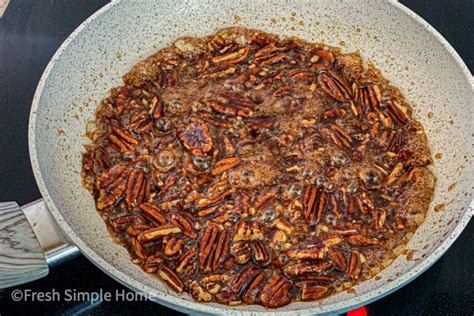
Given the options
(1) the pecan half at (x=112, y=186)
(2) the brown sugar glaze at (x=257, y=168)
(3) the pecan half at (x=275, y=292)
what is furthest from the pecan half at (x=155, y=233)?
(3) the pecan half at (x=275, y=292)

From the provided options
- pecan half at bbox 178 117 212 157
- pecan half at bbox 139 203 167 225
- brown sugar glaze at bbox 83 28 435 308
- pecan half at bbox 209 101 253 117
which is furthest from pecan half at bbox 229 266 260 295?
pecan half at bbox 209 101 253 117

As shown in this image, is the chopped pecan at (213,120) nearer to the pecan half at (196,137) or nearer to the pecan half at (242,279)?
the pecan half at (196,137)

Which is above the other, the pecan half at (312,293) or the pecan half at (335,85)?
the pecan half at (335,85)

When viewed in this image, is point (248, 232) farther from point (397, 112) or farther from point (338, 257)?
point (397, 112)

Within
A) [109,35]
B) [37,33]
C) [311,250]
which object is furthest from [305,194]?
[37,33]

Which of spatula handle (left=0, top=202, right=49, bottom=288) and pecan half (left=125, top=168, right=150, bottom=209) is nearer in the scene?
spatula handle (left=0, top=202, right=49, bottom=288)

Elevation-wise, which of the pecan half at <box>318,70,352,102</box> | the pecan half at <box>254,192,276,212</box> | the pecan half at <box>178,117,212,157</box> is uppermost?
the pecan half at <box>318,70,352,102</box>

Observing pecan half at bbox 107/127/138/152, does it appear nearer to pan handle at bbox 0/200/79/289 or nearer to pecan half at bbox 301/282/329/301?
pan handle at bbox 0/200/79/289
